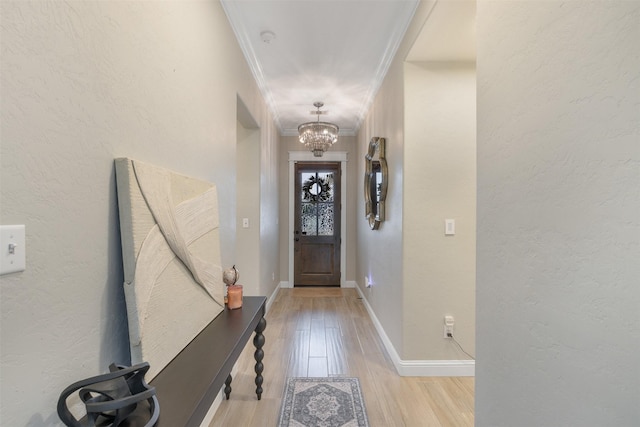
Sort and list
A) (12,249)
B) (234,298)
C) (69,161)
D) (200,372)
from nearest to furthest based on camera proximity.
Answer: (12,249), (69,161), (200,372), (234,298)

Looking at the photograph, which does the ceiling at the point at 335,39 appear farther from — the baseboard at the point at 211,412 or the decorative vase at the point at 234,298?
the baseboard at the point at 211,412

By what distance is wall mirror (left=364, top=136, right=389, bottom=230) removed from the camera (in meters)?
3.00

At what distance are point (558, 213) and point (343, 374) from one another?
6.71 feet

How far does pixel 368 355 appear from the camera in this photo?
272 centimetres

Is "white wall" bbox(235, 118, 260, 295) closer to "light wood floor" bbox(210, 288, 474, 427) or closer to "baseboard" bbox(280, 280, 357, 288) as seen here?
"light wood floor" bbox(210, 288, 474, 427)

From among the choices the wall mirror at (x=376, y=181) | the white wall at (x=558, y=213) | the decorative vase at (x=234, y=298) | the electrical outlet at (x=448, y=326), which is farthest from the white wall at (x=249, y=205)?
the white wall at (x=558, y=213)

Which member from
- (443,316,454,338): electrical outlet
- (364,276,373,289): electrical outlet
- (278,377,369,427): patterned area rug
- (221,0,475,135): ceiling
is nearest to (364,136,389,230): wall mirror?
(221,0,475,135): ceiling

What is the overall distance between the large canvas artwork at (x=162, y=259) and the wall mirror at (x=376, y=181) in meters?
1.88

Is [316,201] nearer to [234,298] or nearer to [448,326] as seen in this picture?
[448,326]

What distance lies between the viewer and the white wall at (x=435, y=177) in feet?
7.79

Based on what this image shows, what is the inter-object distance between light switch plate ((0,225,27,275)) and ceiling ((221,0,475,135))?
1.94m

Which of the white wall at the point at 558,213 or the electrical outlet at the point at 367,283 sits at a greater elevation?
the white wall at the point at 558,213

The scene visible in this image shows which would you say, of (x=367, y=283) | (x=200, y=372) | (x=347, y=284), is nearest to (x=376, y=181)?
(x=367, y=283)

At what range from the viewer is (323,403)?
204 cm
